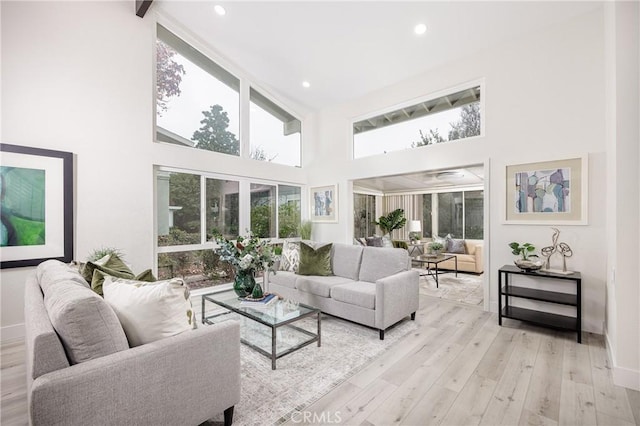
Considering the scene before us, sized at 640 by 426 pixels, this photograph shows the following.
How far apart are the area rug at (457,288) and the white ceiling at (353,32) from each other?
3549 mm

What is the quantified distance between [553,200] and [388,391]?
9.58ft

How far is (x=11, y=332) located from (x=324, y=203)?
15.2 ft

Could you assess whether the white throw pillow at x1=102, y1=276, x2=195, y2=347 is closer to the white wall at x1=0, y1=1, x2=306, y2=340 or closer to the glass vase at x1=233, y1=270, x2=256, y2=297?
the glass vase at x1=233, y1=270, x2=256, y2=297

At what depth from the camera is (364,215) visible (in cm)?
878

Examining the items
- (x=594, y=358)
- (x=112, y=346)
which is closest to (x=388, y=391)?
Answer: (x=112, y=346)

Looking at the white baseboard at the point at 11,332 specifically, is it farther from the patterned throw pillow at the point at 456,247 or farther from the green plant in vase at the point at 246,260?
the patterned throw pillow at the point at 456,247

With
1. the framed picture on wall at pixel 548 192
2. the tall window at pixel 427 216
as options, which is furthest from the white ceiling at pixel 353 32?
the tall window at pixel 427 216

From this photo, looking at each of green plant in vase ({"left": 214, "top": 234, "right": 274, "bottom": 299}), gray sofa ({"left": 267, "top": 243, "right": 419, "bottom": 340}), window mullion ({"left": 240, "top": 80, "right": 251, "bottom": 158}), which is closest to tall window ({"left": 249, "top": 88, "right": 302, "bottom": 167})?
window mullion ({"left": 240, "top": 80, "right": 251, "bottom": 158})

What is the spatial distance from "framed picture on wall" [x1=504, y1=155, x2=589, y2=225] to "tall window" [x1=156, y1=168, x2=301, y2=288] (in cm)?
398

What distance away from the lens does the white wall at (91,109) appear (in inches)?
119

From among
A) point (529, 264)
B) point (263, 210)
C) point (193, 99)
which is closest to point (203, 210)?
point (263, 210)

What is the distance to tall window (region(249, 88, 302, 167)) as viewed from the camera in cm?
538

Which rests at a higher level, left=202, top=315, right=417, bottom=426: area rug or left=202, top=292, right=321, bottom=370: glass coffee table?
left=202, top=292, right=321, bottom=370: glass coffee table

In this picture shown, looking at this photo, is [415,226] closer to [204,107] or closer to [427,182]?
[427,182]
